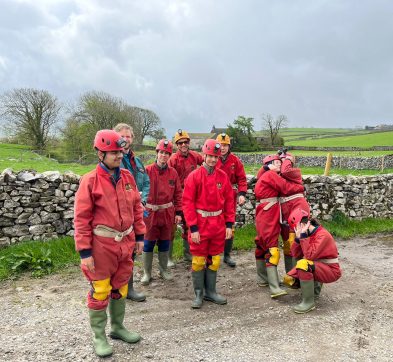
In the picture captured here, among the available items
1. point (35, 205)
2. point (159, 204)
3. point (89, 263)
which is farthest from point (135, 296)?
point (35, 205)

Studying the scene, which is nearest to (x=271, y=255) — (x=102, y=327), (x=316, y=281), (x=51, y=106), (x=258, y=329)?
(x=316, y=281)

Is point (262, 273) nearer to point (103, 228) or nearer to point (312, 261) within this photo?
point (312, 261)

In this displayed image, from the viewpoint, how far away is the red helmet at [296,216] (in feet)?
17.1

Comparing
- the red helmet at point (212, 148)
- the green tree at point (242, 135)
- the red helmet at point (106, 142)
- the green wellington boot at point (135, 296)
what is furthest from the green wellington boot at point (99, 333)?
the green tree at point (242, 135)

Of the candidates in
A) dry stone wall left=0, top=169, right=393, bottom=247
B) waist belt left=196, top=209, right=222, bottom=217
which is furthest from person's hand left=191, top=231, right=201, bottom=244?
dry stone wall left=0, top=169, right=393, bottom=247

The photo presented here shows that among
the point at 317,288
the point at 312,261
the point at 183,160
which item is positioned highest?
the point at 183,160

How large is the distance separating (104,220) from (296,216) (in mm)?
2831

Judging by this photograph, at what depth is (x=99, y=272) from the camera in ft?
12.5

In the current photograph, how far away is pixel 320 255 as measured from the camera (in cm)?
503

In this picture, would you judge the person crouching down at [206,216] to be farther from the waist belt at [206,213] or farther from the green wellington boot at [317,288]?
the green wellington boot at [317,288]

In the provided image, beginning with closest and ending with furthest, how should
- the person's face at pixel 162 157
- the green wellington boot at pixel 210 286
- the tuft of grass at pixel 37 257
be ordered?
1. the green wellington boot at pixel 210 286
2. the person's face at pixel 162 157
3. the tuft of grass at pixel 37 257

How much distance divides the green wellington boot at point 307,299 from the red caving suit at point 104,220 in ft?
8.19

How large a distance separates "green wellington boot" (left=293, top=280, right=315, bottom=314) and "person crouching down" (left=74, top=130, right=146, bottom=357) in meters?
2.48

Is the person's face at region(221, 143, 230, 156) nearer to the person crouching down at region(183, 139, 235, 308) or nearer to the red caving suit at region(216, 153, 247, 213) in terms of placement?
the red caving suit at region(216, 153, 247, 213)
